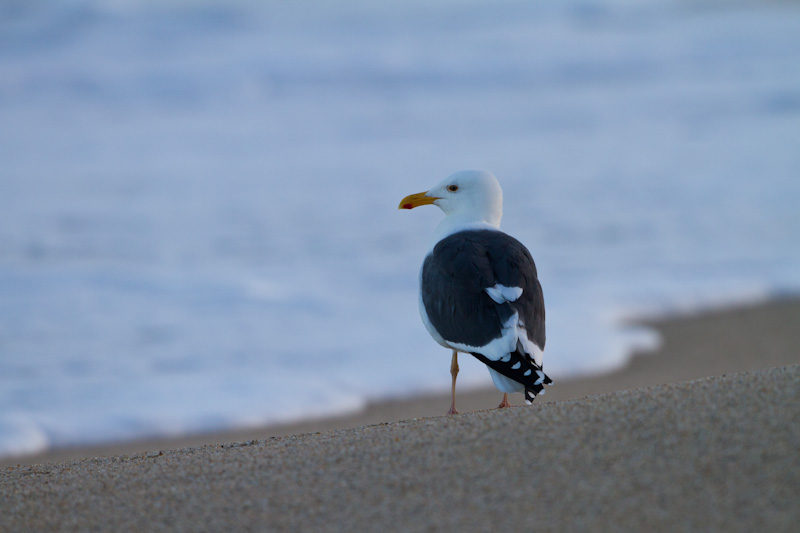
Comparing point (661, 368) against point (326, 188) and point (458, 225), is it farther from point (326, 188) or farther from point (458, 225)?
point (326, 188)

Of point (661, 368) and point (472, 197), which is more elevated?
point (472, 197)

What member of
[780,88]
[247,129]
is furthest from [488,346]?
[780,88]

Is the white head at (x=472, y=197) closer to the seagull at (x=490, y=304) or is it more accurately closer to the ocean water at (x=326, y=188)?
the seagull at (x=490, y=304)

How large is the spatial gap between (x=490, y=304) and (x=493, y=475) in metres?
1.50

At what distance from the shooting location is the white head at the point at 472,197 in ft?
17.1

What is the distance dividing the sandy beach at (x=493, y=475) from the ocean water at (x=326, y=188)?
10.9 feet

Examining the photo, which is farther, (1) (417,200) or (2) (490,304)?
(1) (417,200)

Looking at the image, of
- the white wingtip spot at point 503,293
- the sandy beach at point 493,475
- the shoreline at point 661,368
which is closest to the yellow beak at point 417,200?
the white wingtip spot at point 503,293

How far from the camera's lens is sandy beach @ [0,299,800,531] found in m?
2.51

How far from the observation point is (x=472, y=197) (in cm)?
523

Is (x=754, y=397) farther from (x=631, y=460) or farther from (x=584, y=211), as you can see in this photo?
(x=584, y=211)

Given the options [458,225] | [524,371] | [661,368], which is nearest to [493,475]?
[524,371]

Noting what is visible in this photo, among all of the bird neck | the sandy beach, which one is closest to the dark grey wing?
the bird neck

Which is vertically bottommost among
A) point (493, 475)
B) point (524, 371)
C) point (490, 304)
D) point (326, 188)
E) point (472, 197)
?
point (493, 475)
